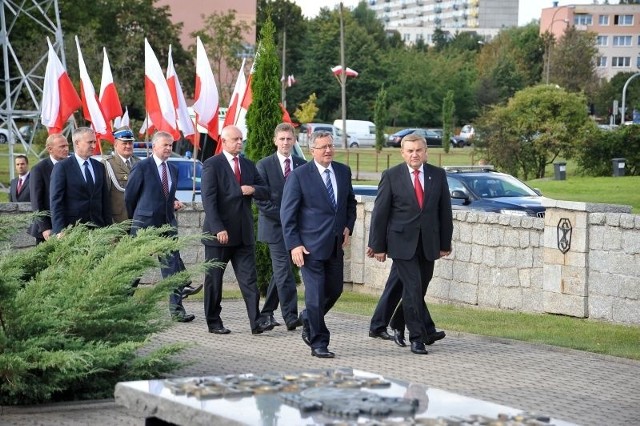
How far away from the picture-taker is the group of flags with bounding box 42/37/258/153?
20.3 m

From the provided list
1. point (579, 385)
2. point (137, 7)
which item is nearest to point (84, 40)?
point (137, 7)

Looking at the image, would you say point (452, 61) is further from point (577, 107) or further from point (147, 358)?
→ point (147, 358)

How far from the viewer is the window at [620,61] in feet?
540

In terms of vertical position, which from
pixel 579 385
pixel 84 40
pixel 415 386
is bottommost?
pixel 579 385

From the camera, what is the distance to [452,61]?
10850 cm

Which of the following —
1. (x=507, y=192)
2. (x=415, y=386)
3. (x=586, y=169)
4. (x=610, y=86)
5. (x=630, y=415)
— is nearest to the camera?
(x=415, y=386)

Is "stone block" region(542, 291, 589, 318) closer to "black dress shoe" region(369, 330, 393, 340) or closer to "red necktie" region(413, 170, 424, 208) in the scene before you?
"black dress shoe" region(369, 330, 393, 340)

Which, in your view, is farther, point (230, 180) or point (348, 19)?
point (348, 19)

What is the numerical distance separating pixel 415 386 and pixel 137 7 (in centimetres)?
6207

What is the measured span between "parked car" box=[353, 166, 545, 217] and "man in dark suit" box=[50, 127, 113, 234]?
36.2 feet

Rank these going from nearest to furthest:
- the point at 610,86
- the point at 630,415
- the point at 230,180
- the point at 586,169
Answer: the point at 630,415, the point at 230,180, the point at 586,169, the point at 610,86

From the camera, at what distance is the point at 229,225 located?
12.7 meters

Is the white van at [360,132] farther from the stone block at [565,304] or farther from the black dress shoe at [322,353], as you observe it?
the black dress shoe at [322,353]

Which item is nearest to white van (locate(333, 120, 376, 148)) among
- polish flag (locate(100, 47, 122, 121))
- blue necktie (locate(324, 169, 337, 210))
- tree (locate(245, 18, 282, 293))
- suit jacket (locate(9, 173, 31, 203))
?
polish flag (locate(100, 47, 122, 121))
